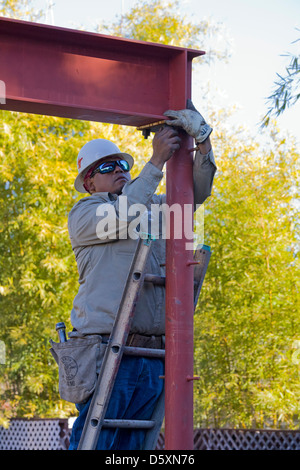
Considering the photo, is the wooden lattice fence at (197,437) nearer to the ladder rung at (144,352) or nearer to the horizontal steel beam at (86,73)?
the ladder rung at (144,352)

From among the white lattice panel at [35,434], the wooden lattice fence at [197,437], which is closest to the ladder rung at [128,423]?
the wooden lattice fence at [197,437]

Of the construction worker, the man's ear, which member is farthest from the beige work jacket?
the man's ear

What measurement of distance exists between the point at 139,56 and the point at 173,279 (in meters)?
0.98

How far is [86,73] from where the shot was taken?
9.95 feet

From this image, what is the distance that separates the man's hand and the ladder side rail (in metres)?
0.34

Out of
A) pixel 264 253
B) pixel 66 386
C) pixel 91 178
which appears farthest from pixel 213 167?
pixel 264 253

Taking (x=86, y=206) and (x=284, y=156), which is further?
(x=284, y=156)

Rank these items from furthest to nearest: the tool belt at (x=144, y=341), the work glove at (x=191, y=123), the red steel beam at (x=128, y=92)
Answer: the tool belt at (x=144, y=341) → the work glove at (x=191, y=123) → the red steel beam at (x=128, y=92)

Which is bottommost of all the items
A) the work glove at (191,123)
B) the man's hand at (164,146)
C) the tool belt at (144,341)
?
the tool belt at (144,341)

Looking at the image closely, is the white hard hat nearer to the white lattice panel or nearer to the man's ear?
the man's ear

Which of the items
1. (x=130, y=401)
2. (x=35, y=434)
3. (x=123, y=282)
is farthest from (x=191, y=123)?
(x=35, y=434)

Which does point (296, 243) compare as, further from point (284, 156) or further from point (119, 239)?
point (119, 239)

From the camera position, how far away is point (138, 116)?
3104mm

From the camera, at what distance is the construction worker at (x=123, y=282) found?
308 cm
